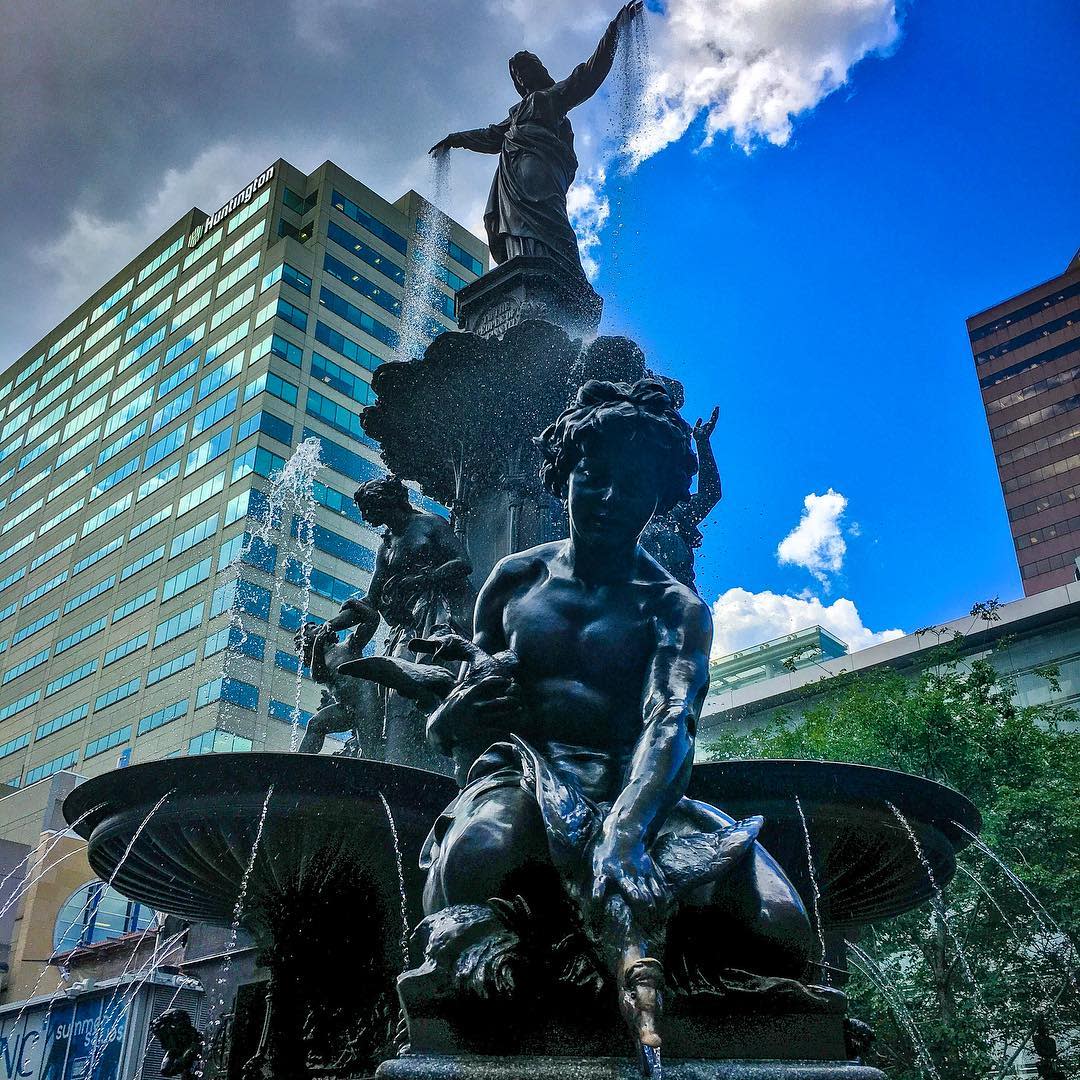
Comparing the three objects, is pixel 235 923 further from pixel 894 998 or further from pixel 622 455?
pixel 894 998

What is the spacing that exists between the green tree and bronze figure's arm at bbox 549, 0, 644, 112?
31.2ft

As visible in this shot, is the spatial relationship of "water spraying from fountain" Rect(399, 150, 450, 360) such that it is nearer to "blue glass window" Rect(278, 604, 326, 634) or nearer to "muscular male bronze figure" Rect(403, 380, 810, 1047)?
"blue glass window" Rect(278, 604, 326, 634)

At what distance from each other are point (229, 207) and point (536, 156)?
64.5 meters

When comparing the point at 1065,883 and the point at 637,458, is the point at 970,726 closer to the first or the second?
the point at 1065,883

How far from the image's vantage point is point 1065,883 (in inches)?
590

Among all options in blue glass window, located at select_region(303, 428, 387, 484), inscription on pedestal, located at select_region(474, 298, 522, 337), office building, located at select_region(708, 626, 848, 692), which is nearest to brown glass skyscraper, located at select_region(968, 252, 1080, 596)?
office building, located at select_region(708, 626, 848, 692)

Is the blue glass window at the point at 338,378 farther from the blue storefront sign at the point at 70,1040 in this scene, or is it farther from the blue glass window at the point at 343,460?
the blue storefront sign at the point at 70,1040

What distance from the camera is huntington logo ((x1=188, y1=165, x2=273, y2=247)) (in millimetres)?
68938

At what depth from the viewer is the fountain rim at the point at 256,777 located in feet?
17.5

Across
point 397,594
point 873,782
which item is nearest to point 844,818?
point 873,782

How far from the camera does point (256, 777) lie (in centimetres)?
543

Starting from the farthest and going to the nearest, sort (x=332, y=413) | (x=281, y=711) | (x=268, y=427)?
(x=332, y=413) < (x=268, y=427) < (x=281, y=711)

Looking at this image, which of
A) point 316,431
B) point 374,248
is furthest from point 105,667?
point 374,248

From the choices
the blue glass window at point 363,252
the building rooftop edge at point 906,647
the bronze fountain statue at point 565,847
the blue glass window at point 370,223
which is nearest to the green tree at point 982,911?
the bronze fountain statue at point 565,847
